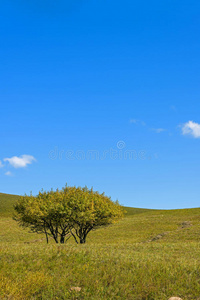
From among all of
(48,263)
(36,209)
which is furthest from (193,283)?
(36,209)

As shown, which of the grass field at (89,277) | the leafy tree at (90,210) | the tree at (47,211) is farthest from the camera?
the tree at (47,211)

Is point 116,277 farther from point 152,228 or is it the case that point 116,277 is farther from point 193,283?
point 152,228

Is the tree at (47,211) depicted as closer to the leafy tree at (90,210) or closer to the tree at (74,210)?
the tree at (74,210)

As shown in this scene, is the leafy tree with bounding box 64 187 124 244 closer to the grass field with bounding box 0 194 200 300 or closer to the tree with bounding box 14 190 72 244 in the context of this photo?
the tree with bounding box 14 190 72 244

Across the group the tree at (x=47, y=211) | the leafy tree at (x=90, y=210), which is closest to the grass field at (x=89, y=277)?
the leafy tree at (x=90, y=210)

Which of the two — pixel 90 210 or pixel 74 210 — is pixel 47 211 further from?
pixel 90 210

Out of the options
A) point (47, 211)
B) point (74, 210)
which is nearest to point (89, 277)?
point (74, 210)

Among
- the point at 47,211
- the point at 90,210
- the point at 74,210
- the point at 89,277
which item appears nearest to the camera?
the point at 89,277

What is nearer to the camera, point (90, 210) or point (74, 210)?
point (90, 210)

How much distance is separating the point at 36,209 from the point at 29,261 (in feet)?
85.1

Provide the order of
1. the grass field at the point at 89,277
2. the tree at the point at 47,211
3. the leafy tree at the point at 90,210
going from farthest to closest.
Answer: the tree at the point at 47,211 < the leafy tree at the point at 90,210 < the grass field at the point at 89,277

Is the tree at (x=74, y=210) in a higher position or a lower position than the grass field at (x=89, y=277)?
higher

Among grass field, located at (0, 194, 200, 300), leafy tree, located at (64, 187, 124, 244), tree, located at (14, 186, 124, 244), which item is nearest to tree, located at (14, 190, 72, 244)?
tree, located at (14, 186, 124, 244)

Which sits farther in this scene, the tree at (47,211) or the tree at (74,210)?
the tree at (47,211)
